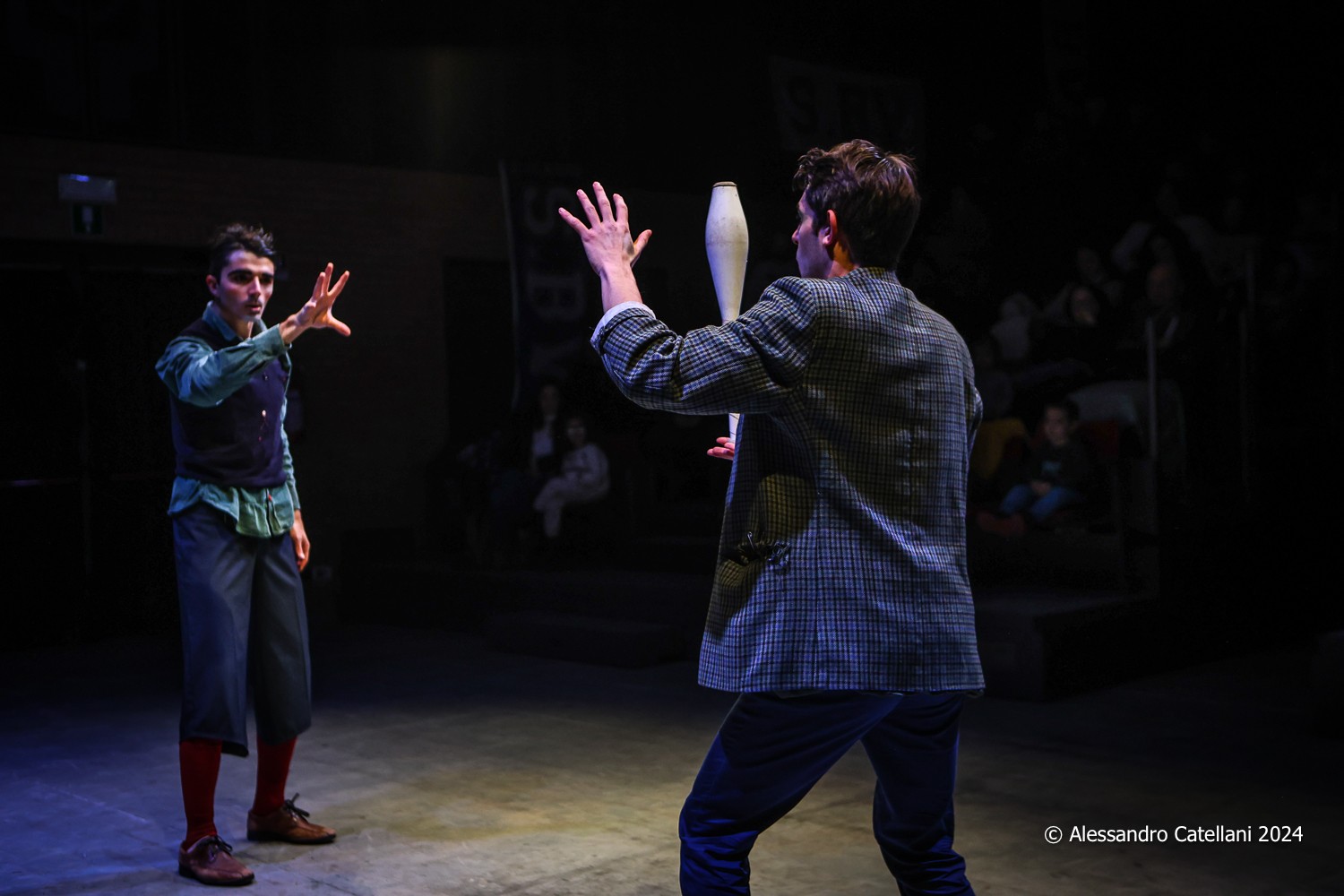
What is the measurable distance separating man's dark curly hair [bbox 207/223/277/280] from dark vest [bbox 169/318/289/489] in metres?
0.19

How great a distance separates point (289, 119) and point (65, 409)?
8.51 ft

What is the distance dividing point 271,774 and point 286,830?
0.19 metres

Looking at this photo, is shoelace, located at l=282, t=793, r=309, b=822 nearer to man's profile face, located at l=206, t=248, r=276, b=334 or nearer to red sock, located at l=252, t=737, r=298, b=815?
red sock, located at l=252, t=737, r=298, b=815

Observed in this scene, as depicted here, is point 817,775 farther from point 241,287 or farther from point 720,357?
point 241,287

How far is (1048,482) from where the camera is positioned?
773cm

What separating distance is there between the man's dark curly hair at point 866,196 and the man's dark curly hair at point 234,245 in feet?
7.70

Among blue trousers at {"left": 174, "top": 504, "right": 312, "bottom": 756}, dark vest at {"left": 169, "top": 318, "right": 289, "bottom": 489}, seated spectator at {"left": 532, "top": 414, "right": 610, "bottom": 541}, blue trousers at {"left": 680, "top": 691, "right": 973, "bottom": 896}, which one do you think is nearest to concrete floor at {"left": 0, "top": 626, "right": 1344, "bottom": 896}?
blue trousers at {"left": 174, "top": 504, "right": 312, "bottom": 756}

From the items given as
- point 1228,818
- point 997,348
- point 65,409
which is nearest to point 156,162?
point 65,409

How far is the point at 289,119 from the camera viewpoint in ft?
33.2

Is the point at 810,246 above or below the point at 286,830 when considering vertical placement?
above

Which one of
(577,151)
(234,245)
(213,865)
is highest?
(577,151)

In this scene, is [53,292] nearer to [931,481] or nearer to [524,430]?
[524,430]

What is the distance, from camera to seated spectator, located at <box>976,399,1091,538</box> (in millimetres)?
7656

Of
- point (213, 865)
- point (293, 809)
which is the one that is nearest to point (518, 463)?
point (293, 809)
